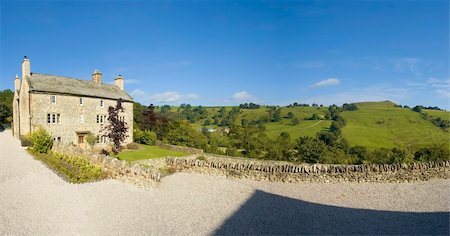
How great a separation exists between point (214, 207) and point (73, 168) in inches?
384

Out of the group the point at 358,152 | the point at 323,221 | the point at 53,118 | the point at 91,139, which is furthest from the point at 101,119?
the point at 358,152

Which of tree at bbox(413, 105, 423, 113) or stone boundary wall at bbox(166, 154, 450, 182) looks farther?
tree at bbox(413, 105, 423, 113)

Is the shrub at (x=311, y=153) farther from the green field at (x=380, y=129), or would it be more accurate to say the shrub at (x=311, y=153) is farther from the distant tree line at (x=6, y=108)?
the distant tree line at (x=6, y=108)

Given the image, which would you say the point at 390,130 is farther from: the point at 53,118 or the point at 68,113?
the point at 53,118

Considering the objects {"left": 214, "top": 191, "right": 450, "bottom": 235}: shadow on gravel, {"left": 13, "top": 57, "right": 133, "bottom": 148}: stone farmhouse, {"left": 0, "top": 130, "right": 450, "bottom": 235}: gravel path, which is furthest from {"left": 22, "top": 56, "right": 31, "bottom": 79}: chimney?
{"left": 214, "top": 191, "right": 450, "bottom": 235}: shadow on gravel

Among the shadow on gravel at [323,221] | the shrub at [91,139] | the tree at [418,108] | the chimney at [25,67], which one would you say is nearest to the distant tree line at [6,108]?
the chimney at [25,67]

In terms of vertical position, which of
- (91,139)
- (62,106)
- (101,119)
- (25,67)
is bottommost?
(91,139)

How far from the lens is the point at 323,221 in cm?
998

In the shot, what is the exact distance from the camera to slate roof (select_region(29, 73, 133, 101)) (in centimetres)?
3014

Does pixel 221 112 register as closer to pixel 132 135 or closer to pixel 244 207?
pixel 132 135

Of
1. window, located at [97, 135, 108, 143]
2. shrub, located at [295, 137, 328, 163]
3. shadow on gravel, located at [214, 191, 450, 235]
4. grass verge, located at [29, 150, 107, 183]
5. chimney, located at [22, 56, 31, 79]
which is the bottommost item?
shrub, located at [295, 137, 328, 163]

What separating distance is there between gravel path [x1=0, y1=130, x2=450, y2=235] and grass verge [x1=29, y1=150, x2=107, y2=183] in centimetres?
55

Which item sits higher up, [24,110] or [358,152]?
[24,110]

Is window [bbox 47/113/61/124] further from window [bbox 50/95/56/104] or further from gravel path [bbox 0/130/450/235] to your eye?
gravel path [bbox 0/130/450/235]
